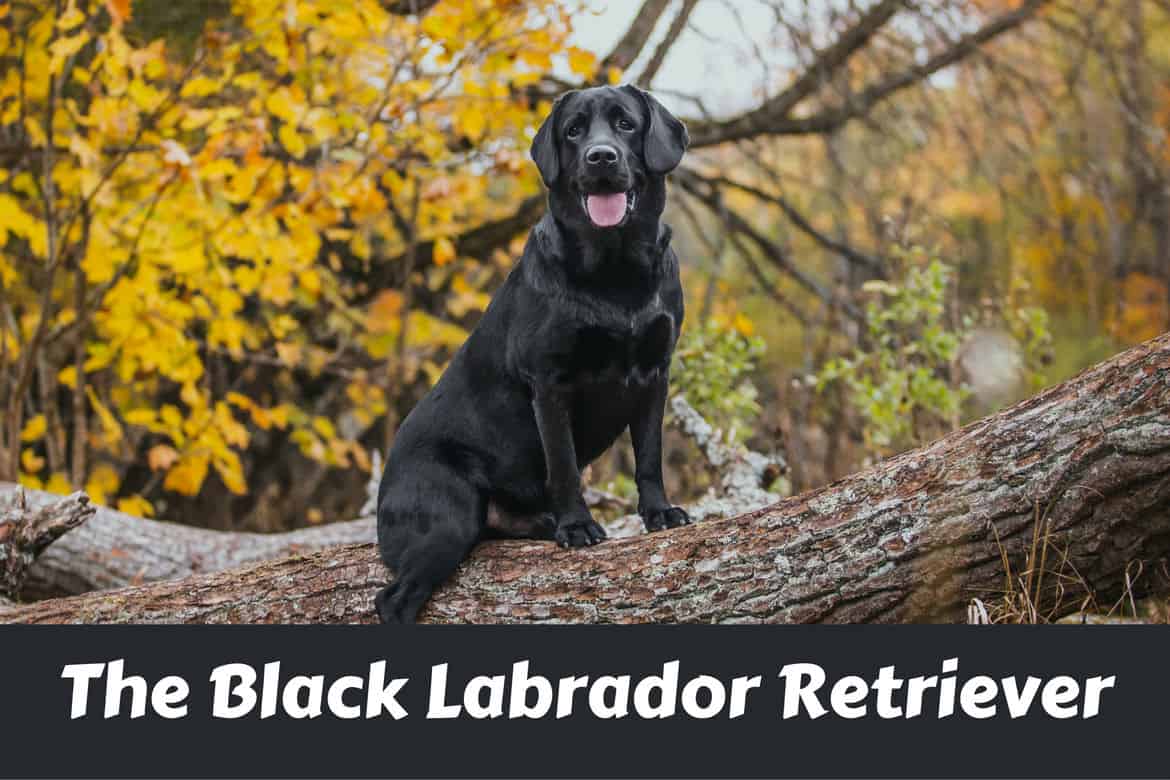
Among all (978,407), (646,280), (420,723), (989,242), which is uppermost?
(989,242)

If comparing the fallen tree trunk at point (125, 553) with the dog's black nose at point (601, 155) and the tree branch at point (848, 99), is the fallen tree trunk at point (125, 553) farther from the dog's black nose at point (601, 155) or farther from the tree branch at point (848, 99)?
the tree branch at point (848, 99)

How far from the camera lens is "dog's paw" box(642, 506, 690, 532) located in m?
3.13

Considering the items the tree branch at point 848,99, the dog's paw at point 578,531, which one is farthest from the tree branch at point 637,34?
the dog's paw at point 578,531

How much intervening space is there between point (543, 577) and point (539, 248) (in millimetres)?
837

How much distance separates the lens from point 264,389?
808cm

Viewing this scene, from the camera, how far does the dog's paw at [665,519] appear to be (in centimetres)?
313

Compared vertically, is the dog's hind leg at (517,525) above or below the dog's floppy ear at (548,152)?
below

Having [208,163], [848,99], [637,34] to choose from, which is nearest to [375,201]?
[208,163]

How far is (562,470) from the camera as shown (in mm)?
3057

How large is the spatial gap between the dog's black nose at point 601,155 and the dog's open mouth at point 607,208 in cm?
9

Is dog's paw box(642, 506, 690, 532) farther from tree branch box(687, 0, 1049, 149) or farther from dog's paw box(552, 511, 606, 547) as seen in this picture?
tree branch box(687, 0, 1049, 149)

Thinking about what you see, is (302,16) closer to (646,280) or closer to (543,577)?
(646,280)

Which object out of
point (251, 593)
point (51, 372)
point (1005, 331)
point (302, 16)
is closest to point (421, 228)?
point (51, 372)

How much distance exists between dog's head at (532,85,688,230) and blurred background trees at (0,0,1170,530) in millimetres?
2030
